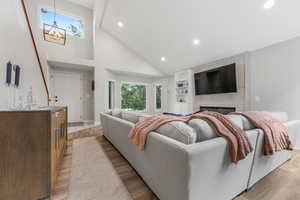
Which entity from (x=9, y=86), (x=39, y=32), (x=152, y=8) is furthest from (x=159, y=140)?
(x=39, y=32)

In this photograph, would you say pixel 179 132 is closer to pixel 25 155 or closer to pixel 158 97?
pixel 25 155

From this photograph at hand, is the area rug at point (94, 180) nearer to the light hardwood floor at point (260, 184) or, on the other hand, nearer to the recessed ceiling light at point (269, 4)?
the light hardwood floor at point (260, 184)

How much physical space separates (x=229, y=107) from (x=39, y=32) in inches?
258

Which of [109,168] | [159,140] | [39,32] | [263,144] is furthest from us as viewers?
[39,32]

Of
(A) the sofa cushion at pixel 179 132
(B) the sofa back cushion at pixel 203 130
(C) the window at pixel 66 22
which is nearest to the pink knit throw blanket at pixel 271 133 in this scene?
(B) the sofa back cushion at pixel 203 130

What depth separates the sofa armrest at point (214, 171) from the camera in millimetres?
833

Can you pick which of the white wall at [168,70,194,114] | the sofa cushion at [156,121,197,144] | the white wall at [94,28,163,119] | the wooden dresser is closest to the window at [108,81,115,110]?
the white wall at [94,28,163,119]

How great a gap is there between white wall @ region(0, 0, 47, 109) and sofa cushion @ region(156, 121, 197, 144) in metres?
2.15

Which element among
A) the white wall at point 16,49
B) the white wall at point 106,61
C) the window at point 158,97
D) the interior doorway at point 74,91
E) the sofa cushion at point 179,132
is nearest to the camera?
the sofa cushion at point 179,132

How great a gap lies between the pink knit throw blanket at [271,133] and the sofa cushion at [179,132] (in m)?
0.95

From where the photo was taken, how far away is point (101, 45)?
15.7 feet

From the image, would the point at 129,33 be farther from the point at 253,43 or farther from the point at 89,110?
the point at 253,43

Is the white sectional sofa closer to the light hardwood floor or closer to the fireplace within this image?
the light hardwood floor

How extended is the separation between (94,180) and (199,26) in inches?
158
